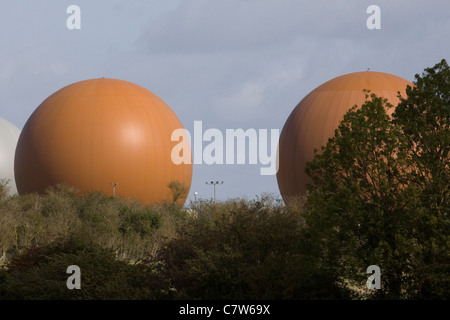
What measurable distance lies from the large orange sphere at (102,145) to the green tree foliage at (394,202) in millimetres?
23945

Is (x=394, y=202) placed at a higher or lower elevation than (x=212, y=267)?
higher

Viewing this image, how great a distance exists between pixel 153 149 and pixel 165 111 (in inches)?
124

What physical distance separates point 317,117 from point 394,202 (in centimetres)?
1987

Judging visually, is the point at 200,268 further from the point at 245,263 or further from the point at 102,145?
the point at 102,145

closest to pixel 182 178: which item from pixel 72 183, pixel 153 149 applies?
pixel 153 149

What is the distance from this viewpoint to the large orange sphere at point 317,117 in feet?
109

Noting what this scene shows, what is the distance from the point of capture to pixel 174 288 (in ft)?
55.2

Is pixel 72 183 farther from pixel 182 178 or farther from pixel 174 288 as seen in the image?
pixel 174 288

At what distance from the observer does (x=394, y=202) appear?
14.1m

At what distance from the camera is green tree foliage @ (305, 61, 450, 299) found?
13703 mm

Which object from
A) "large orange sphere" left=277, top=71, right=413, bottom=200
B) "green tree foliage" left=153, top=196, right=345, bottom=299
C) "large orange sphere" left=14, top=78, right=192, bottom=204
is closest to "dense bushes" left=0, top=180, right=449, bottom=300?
"green tree foliage" left=153, top=196, right=345, bottom=299

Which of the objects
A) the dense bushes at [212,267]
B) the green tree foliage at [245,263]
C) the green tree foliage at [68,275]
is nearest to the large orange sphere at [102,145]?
the dense bushes at [212,267]

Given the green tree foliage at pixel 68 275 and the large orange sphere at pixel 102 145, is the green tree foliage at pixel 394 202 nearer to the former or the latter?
the green tree foliage at pixel 68 275

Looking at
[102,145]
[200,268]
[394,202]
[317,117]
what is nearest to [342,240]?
[394,202]
